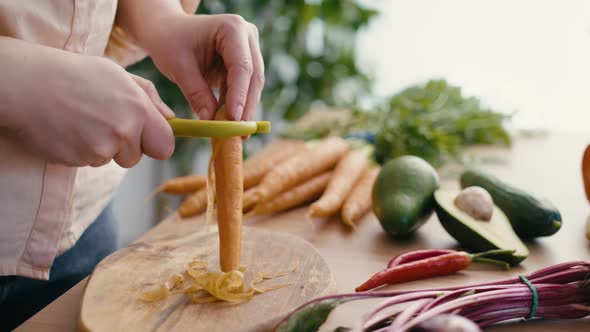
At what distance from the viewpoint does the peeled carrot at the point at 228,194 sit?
0.89m

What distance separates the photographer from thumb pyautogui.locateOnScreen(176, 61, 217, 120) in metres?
0.96

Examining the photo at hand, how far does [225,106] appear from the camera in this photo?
2.96ft

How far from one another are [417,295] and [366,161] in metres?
0.88

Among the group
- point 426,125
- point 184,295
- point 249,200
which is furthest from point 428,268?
point 426,125

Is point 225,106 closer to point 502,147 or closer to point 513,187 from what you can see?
point 513,187

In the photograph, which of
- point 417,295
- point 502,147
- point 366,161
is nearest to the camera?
point 417,295

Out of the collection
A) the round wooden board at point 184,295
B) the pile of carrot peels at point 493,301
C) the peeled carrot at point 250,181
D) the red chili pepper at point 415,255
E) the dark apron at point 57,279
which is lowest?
the dark apron at point 57,279

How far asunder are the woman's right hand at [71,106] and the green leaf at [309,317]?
1.03ft

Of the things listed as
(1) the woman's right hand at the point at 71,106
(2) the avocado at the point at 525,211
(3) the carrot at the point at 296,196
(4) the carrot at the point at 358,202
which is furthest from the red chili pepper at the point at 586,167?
(1) the woman's right hand at the point at 71,106

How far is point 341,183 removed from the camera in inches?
56.0

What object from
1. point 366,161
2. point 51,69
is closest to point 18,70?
point 51,69

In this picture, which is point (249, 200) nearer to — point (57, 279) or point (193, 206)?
point (193, 206)

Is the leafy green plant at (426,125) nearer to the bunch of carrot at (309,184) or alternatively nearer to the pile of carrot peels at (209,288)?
the bunch of carrot at (309,184)

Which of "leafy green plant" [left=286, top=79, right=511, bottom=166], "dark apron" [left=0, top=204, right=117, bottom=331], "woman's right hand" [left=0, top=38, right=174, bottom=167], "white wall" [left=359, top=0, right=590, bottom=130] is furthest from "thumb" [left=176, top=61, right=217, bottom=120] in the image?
"white wall" [left=359, top=0, right=590, bottom=130]
